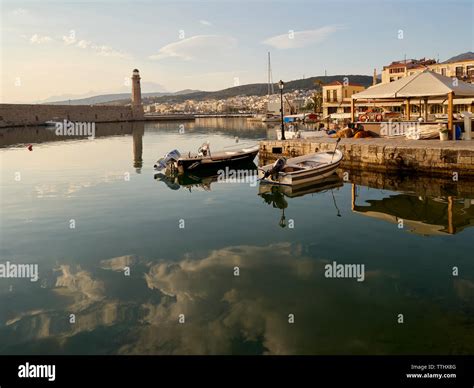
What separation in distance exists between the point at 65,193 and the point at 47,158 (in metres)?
15.4

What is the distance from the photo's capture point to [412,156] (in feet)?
61.4

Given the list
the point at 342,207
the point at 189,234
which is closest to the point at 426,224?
the point at 342,207

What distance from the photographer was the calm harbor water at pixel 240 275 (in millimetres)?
6125

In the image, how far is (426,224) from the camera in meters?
11.9

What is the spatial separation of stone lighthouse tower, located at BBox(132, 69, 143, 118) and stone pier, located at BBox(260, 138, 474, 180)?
330ft

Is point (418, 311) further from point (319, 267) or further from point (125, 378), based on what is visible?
point (125, 378)

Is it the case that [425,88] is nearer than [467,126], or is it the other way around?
[425,88]

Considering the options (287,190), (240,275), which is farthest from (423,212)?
(240,275)

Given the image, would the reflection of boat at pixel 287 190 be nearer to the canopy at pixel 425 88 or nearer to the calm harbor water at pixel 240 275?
the calm harbor water at pixel 240 275

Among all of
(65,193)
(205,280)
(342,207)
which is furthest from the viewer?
(65,193)

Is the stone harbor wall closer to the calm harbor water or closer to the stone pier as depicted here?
the calm harbor water

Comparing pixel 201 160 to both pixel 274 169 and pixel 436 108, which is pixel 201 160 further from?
pixel 436 108

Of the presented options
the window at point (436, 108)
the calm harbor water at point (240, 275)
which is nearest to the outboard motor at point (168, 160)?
the calm harbor water at point (240, 275)

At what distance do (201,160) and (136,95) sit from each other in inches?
4003
